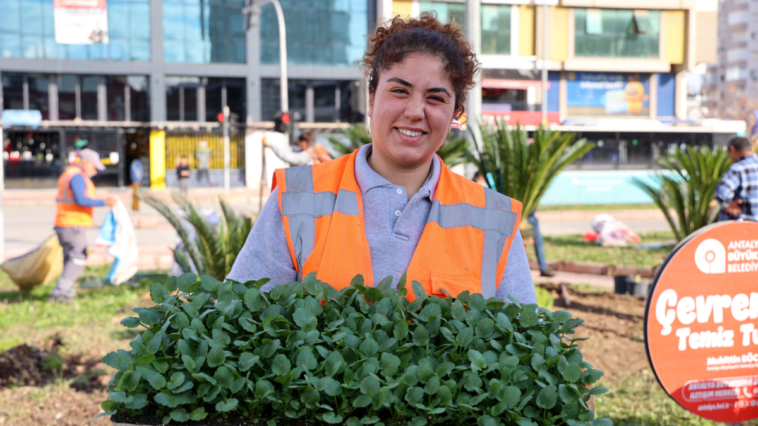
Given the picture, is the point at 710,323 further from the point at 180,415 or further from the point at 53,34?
the point at 53,34

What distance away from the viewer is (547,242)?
1428 cm

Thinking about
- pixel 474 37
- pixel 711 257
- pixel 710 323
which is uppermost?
pixel 474 37

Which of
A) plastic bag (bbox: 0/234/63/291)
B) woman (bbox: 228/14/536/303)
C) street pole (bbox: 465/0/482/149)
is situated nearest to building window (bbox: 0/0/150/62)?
plastic bag (bbox: 0/234/63/291)

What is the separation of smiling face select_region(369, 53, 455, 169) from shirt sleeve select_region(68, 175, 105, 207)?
6.67 meters

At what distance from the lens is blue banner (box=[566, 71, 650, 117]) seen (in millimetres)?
33625

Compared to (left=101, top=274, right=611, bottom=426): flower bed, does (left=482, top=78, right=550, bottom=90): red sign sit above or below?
above

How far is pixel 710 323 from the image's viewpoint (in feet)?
12.3

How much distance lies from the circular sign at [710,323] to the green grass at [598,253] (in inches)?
260

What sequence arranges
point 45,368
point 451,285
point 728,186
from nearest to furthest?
point 451,285, point 45,368, point 728,186

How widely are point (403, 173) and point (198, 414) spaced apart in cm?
101

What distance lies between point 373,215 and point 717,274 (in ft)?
7.97

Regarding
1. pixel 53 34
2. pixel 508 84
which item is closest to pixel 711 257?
pixel 508 84

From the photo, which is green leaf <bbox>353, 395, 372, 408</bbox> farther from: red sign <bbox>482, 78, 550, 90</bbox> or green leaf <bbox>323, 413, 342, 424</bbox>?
red sign <bbox>482, 78, 550, 90</bbox>

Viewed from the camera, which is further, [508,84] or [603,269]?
[508,84]
